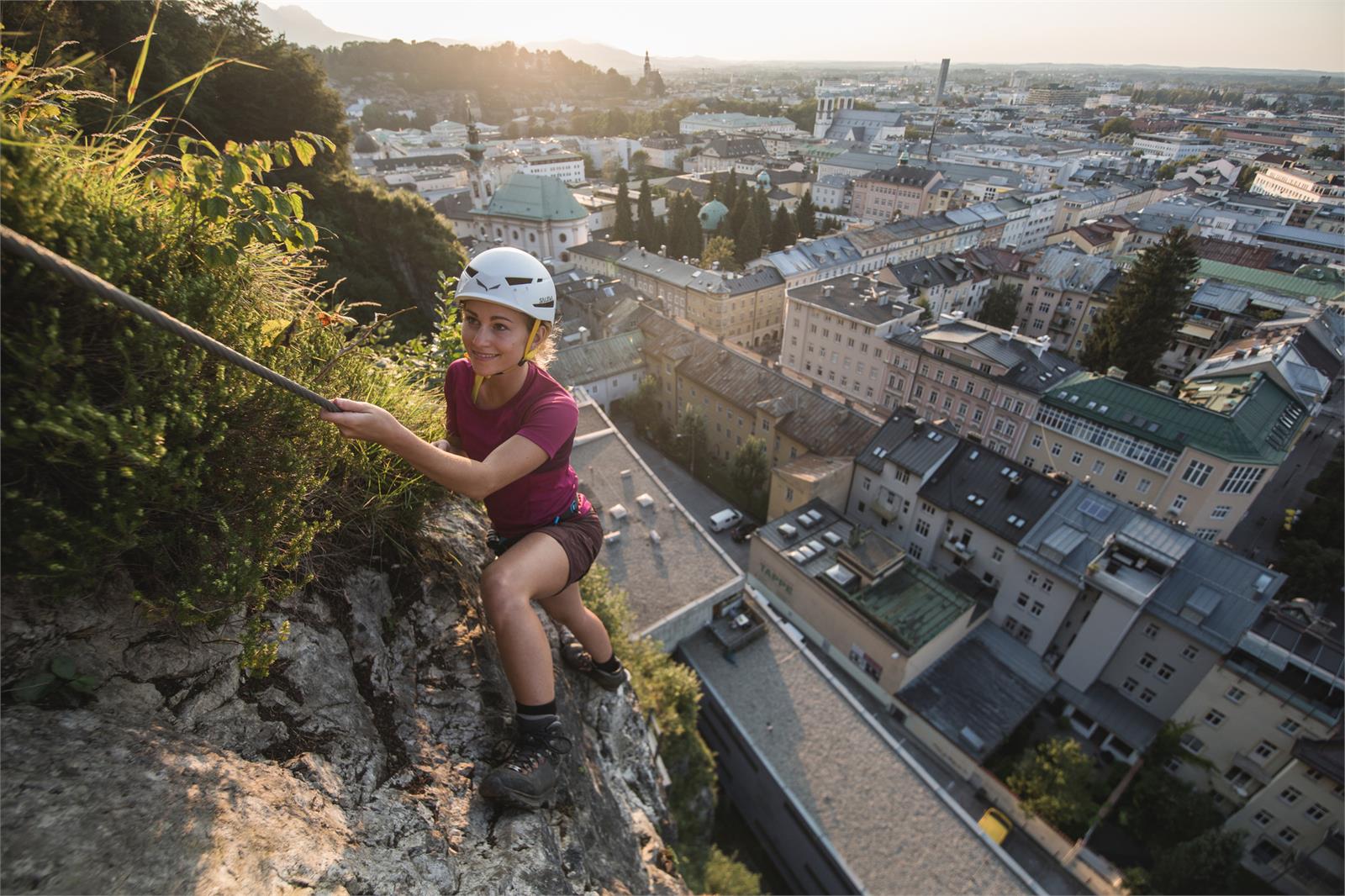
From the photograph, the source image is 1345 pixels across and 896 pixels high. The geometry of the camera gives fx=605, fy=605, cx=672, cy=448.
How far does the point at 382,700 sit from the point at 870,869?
16267 millimetres

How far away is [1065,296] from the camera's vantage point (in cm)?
5650

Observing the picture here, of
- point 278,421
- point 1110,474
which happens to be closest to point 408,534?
point 278,421

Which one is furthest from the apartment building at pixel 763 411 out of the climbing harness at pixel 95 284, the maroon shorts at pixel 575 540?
the climbing harness at pixel 95 284

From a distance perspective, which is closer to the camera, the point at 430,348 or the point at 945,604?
the point at 430,348

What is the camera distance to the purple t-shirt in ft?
14.7

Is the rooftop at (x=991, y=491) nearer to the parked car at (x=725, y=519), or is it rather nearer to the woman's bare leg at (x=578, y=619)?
the parked car at (x=725, y=519)

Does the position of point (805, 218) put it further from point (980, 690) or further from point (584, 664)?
point (584, 664)

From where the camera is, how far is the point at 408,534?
5.34 m

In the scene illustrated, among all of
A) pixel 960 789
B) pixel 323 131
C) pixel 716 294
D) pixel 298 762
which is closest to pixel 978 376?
pixel 960 789

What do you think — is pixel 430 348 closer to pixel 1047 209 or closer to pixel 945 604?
pixel 945 604

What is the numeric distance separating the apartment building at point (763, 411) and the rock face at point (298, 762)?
25.3 meters

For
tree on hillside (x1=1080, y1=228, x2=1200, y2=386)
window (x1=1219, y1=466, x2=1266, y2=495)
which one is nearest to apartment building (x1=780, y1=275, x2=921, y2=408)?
tree on hillside (x1=1080, y1=228, x2=1200, y2=386)

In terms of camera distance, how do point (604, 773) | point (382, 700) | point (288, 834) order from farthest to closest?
point (604, 773), point (382, 700), point (288, 834)

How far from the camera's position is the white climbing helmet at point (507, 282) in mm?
4066
